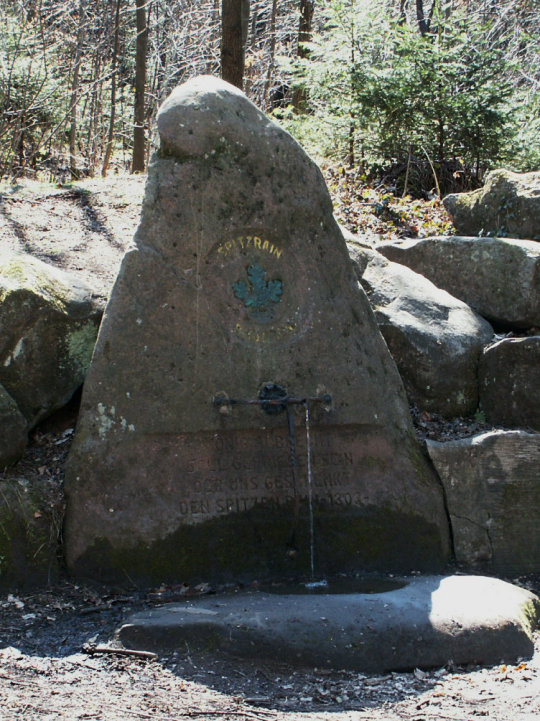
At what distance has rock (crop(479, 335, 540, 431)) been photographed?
5.50 metres

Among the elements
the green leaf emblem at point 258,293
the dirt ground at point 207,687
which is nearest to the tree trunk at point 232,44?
the green leaf emblem at point 258,293

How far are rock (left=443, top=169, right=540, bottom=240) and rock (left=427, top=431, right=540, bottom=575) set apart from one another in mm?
2756

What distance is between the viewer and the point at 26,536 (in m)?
4.26

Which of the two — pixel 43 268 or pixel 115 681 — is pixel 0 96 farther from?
pixel 115 681

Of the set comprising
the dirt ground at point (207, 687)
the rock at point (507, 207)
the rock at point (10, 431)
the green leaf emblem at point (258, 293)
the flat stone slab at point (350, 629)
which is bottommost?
the dirt ground at point (207, 687)

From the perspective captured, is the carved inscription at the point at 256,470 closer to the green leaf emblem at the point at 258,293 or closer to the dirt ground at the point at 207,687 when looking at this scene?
the green leaf emblem at the point at 258,293

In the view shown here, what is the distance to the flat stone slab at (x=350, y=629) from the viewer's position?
3686 millimetres

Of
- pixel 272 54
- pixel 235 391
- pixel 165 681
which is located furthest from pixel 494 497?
pixel 272 54

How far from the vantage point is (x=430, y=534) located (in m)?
4.87

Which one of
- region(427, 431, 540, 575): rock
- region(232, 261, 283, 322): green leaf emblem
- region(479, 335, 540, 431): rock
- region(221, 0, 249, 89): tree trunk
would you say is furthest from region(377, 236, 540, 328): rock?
region(221, 0, 249, 89): tree trunk

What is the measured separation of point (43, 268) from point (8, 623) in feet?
7.42

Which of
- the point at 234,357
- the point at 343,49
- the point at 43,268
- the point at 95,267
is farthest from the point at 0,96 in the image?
the point at 234,357

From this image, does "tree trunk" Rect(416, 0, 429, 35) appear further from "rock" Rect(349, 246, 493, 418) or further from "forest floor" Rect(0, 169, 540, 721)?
"forest floor" Rect(0, 169, 540, 721)

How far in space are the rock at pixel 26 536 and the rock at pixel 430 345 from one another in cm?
269
